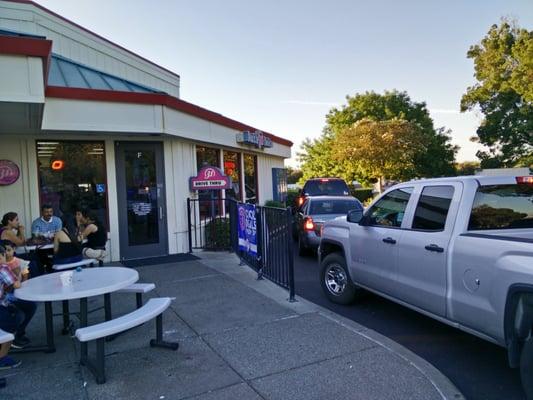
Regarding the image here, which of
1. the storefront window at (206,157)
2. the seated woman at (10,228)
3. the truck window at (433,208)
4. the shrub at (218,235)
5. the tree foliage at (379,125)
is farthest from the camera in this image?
the tree foliage at (379,125)

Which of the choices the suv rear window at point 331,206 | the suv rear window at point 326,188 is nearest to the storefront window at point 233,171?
the suv rear window at point 326,188

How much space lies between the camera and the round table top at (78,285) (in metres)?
3.82

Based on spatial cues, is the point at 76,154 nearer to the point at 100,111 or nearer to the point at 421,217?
the point at 100,111

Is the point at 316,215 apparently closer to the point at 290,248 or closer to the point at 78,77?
the point at 290,248

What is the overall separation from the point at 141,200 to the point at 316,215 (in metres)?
4.10

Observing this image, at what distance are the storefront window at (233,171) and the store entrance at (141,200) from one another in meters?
3.65

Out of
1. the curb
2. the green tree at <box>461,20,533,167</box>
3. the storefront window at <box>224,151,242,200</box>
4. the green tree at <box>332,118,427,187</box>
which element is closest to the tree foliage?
the green tree at <box>332,118,427,187</box>

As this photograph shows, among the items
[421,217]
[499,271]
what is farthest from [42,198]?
[499,271]

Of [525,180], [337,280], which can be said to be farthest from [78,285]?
[525,180]

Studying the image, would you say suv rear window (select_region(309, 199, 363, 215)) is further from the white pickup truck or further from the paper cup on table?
the paper cup on table

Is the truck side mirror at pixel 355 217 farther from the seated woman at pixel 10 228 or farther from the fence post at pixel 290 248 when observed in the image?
the seated woman at pixel 10 228

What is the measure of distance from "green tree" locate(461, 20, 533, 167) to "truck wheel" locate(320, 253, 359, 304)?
84.9 ft

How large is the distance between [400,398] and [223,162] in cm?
1017

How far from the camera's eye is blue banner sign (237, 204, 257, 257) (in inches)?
289
